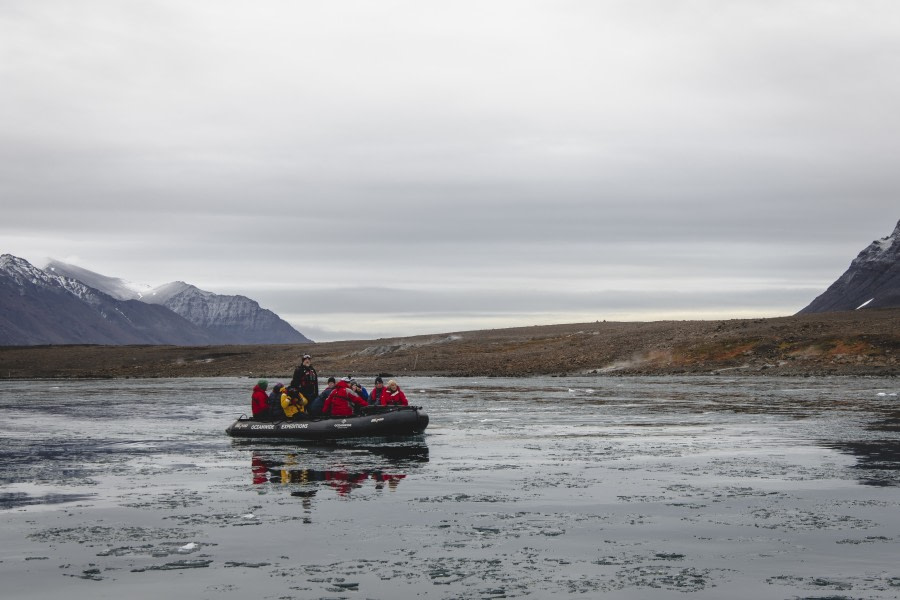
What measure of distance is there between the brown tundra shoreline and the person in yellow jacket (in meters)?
51.1

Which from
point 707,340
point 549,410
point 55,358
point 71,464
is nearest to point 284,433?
point 71,464

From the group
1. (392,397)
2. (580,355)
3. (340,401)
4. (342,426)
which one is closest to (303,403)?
(340,401)

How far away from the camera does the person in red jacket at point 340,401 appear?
33.8 meters

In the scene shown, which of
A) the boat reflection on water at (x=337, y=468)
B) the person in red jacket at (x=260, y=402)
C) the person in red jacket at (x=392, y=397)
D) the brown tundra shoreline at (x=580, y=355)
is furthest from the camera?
the brown tundra shoreline at (x=580, y=355)

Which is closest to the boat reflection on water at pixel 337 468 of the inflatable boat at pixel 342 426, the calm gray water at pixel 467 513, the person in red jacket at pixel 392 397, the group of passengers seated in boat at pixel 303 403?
the calm gray water at pixel 467 513

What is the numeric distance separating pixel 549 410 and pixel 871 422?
1464 centimetres

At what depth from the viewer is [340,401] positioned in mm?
33812

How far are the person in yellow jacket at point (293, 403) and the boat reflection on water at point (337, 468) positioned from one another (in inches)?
123

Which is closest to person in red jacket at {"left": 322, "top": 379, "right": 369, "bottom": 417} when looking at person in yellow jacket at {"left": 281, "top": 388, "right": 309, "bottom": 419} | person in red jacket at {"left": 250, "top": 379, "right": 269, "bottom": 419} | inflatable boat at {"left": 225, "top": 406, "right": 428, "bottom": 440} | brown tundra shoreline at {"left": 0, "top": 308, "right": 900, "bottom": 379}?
inflatable boat at {"left": 225, "top": 406, "right": 428, "bottom": 440}

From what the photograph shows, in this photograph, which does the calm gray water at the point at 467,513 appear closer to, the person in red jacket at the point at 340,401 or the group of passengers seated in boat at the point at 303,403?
the group of passengers seated in boat at the point at 303,403

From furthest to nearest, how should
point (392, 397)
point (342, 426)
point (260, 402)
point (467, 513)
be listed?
point (392, 397), point (260, 402), point (342, 426), point (467, 513)

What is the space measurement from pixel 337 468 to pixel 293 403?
8.76 metres

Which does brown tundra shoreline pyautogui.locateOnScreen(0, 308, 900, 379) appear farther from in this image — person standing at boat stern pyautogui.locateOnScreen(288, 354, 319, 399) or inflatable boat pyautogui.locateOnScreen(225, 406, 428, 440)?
person standing at boat stern pyautogui.locateOnScreen(288, 354, 319, 399)

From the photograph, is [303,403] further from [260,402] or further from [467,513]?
[467,513]
